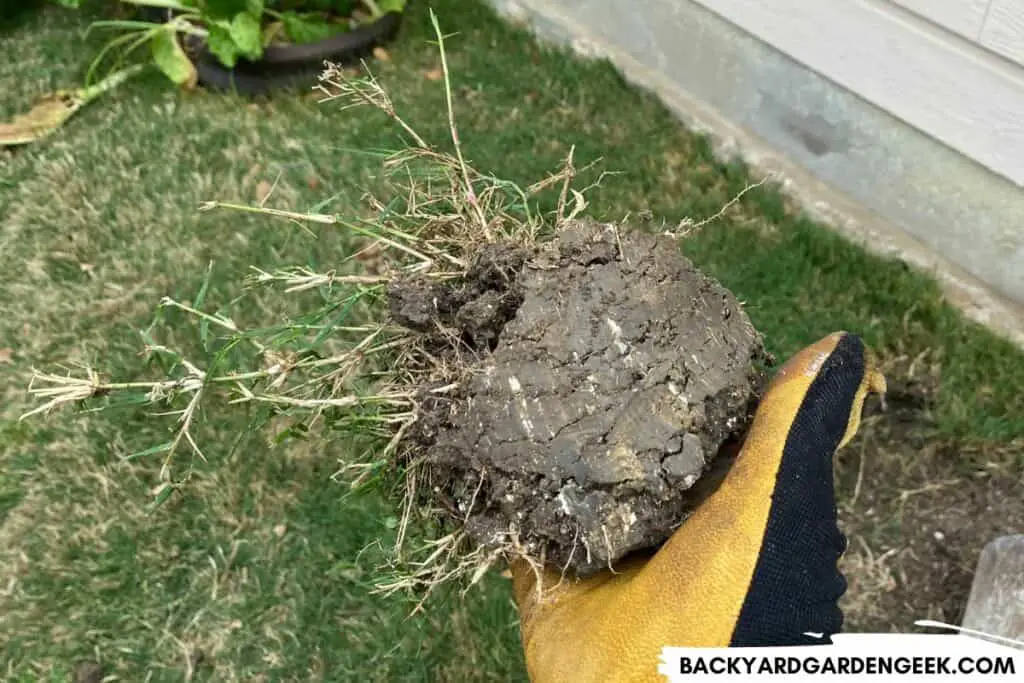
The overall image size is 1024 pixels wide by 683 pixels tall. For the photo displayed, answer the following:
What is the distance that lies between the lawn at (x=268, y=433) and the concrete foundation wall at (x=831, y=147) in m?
0.13

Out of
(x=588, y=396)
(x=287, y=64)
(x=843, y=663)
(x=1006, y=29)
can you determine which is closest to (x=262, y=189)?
(x=287, y=64)

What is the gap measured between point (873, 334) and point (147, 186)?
9.27ft

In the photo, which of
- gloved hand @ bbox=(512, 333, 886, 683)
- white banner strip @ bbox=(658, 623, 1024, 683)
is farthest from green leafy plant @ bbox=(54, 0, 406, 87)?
white banner strip @ bbox=(658, 623, 1024, 683)

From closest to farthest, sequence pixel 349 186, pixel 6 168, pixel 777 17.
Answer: pixel 777 17, pixel 349 186, pixel 6 168

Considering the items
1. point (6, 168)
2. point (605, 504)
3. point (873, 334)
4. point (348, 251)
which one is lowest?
point (6, 168)

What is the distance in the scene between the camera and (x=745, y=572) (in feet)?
4.50

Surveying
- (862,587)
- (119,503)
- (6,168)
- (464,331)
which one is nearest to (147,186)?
(6,168)

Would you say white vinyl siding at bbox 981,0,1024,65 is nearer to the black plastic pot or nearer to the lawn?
the lawn

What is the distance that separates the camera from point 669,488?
1.38 metres

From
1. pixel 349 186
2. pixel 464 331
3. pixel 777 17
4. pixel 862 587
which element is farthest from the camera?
pixel 349 186

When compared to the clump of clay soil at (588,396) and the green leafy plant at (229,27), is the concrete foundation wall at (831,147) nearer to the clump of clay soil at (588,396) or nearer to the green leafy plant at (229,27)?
the green leafy plant at (229,27)

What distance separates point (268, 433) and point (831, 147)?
227cm

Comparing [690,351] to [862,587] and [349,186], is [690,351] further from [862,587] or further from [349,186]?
[349,186]

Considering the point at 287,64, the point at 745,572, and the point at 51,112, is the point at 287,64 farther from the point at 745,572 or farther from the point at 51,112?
the point at 745,572
